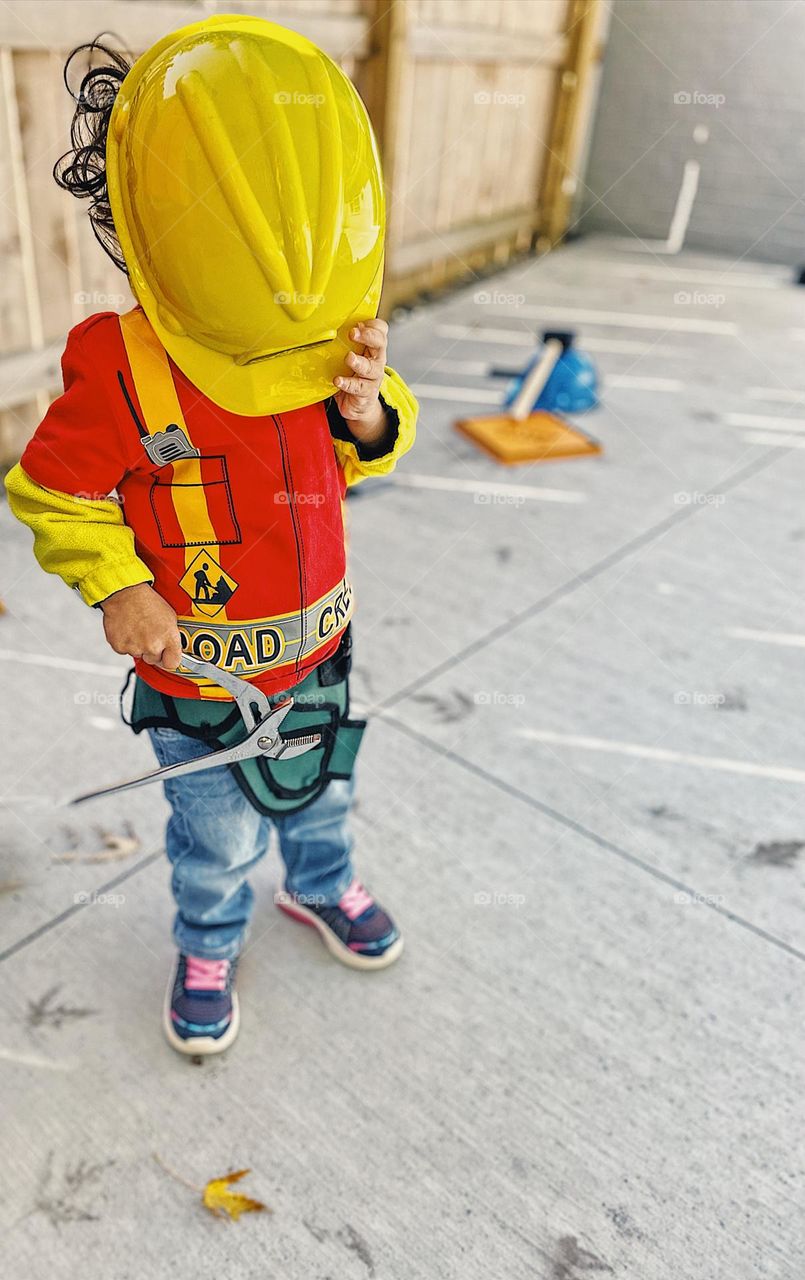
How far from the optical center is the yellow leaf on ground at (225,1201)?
1223 millimetres

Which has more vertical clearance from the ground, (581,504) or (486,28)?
(486,28)

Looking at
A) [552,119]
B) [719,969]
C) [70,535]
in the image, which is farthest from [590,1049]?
[552,119]

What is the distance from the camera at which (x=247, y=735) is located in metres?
1.21

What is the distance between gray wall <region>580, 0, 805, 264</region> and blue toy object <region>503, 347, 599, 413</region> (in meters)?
3.33

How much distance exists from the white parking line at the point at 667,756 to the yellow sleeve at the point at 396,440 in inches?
40.4

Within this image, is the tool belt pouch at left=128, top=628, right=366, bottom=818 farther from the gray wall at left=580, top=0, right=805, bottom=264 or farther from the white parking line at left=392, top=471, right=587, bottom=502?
the gray wall at left=580, top=0, right=805, bottom=264

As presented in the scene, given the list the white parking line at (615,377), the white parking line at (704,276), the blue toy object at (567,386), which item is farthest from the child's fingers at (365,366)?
the white parking line at (704,276)

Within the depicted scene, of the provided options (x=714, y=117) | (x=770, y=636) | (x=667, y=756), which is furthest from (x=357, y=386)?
(x=714, y=117)

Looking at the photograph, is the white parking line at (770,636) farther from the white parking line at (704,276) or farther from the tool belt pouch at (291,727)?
the white parking line at (704,276)

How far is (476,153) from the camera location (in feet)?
17.1

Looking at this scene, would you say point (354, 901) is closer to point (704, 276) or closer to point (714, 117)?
point (704, 276)

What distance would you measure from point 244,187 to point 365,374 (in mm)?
213

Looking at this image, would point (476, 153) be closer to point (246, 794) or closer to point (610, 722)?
point (610, 722)

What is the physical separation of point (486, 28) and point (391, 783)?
15.0 ft
